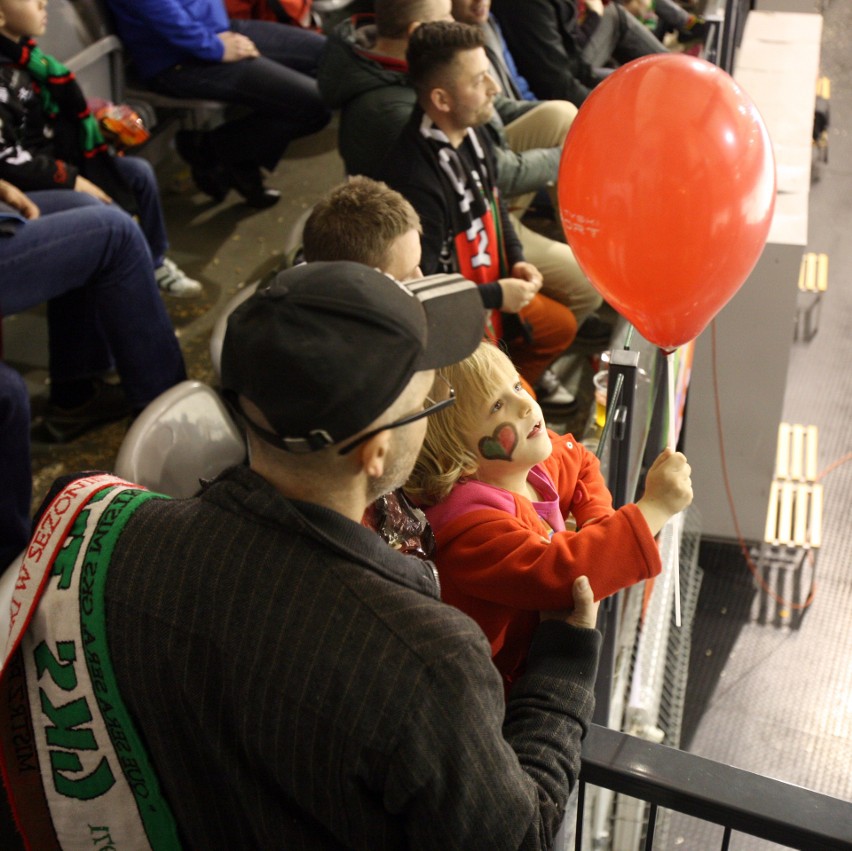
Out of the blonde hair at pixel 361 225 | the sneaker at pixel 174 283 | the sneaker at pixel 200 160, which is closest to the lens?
the blonde hair at pixel 361 225

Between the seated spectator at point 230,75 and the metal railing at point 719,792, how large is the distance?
346 centimetres

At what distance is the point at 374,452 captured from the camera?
99 centimetres

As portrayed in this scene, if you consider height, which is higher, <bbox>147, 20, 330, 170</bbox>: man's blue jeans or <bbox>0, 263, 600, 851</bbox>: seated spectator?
<bbox>0, 263, 600, 851</bbox>: seated spectator

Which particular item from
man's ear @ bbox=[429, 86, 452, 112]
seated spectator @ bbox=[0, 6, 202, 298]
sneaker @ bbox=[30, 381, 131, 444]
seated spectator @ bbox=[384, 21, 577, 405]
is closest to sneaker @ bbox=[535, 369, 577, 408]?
seated spectator @ bbox=[384, 21, 577, 405]

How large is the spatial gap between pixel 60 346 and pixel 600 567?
2.17 metres

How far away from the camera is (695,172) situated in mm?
1630

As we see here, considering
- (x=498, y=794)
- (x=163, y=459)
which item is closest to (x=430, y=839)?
(x=498, y=794)

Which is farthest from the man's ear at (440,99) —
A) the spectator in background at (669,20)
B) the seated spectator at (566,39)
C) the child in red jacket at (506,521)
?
the spectator in background at (669,20)

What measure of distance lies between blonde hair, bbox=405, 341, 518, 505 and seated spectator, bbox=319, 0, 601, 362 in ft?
4.81

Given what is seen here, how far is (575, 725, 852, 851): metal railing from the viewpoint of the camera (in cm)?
111

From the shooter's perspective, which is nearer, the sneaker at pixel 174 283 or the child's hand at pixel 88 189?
the child's hand at pixel 88 189

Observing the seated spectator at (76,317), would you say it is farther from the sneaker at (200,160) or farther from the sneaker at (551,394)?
the sneaker at (200,160)

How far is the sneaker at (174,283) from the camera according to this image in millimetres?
3727

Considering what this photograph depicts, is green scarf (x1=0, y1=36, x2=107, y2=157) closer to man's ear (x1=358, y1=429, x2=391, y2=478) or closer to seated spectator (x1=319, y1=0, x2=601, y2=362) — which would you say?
seated spectator (x1=319, y1=0, x2=601, y2=362)
